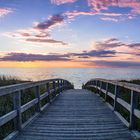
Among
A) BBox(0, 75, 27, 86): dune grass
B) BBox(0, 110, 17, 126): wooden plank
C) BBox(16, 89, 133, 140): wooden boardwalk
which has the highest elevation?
BBox(0, 75, 27, 86): dune grass

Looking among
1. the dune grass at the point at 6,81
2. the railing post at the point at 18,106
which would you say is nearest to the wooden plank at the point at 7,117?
the railing post at the point at 18,106

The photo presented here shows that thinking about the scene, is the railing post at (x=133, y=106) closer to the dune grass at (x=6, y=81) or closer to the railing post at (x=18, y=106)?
the railing post at (x=18, y=106)

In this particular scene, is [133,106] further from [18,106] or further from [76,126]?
[18,106]

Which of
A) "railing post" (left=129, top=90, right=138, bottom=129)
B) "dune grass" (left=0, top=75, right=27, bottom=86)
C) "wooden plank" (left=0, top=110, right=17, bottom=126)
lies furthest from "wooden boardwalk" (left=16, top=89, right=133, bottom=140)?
"dune grass" (left=0, top=75, right=27, bottom=86)

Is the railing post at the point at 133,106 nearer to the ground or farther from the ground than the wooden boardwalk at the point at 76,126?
farther from the ground

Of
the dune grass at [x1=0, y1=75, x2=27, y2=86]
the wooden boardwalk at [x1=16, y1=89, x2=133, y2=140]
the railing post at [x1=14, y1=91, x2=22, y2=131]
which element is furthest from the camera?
the dune grass at [x1=0, y1=75, x2=27, y2=86]

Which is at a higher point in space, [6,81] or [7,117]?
[6,81]

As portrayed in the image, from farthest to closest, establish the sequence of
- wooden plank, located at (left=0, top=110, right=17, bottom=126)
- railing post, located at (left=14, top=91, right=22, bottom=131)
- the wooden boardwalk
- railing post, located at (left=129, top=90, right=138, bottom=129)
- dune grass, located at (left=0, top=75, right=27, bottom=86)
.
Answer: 1. dune grass, located at (left=0, top=75, right=27, bottom=86)
2. railing post, located at (left=129, top=90, right=138, bottom=129)
3. railing post, located at (left=14, top=91, right=22, bottom=131)
4. the wooden boardwalk
5. wooden plank, located at (left=0, top=110, right=17, bottom=126)

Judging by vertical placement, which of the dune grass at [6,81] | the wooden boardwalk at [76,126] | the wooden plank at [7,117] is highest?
the dune grass at [6,81]

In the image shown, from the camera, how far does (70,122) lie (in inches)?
367

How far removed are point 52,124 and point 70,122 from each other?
23.7 inches

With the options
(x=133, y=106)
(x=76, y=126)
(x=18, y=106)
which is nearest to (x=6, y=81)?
(x=76, y=126)

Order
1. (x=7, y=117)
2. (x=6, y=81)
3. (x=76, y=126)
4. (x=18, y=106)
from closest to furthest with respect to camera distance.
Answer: (x=7, y=117)
(x=18, y=106)
(x=76, y=126)
(x=6, y=81)

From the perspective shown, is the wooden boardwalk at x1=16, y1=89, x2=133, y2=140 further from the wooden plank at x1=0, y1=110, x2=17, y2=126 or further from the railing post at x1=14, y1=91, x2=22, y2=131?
the wooden plank at x1=0, y1=110, x2=17, y2=126
